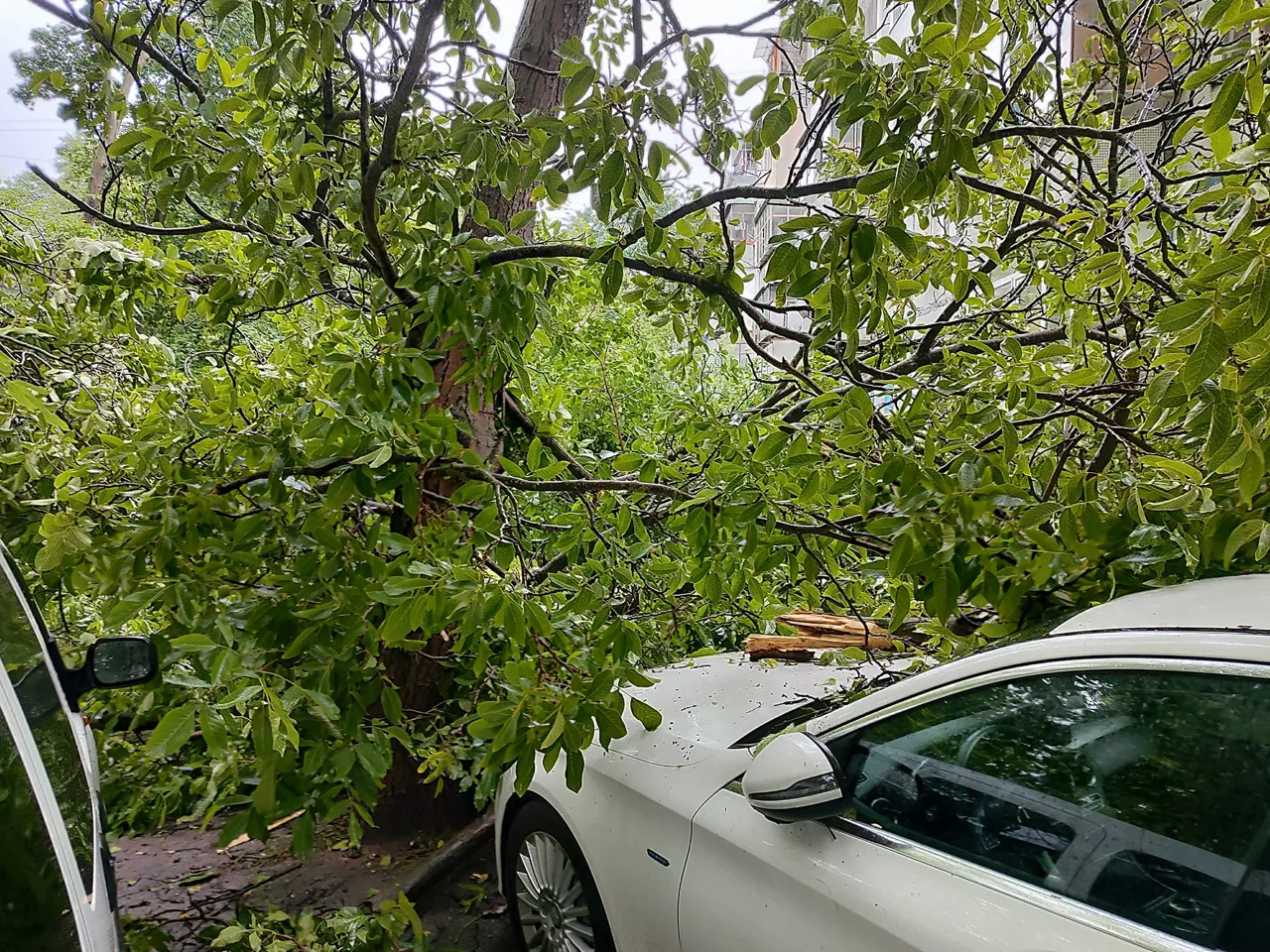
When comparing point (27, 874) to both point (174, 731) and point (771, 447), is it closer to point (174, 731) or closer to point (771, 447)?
point (174, 731)

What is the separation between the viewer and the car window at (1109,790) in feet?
4.01

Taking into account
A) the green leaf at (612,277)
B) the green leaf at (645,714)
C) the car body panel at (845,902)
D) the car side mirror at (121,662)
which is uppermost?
the green leaf at (612,277)

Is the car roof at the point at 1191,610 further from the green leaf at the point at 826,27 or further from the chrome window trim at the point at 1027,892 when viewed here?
the green leaf at the point at 826,27

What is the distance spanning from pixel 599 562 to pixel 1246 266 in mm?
1679

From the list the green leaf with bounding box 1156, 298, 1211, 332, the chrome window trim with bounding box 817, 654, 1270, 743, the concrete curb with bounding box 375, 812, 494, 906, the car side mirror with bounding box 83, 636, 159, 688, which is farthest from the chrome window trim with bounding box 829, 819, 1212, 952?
the concrete curb with bounding box 375, 812, 494, 906

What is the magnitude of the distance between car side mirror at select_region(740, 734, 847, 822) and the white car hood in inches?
18.3

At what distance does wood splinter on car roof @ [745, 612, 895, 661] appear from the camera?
2.99 m

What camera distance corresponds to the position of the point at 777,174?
16281 mm

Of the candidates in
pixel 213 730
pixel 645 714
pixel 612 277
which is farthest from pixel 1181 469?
pixel 213 730

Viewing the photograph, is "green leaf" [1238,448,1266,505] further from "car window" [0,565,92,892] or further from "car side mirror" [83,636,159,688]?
"car side mirror" [83,636,159,688]

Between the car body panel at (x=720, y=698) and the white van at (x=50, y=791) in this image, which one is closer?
the white van at (x=50, y=791)

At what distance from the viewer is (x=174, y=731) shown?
1.58 metres

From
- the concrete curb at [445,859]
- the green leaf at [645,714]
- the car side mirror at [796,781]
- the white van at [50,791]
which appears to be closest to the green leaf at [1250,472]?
the car side mirror at [796,781]

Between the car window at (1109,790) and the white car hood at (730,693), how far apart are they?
22.6 inches
